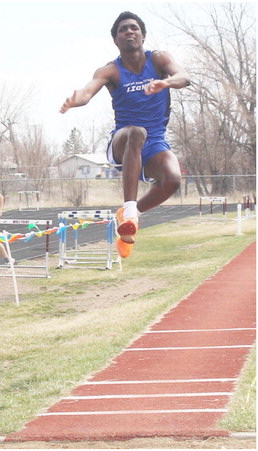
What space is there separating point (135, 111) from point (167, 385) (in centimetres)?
717

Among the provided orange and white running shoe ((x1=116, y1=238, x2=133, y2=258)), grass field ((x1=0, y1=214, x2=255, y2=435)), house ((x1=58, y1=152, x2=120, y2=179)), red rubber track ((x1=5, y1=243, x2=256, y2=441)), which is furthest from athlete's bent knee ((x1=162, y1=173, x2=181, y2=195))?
grass field ((x1=0, y1=214, x2=255, y2=435))

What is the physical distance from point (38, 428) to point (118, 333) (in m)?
5.48

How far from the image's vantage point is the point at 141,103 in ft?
14.0

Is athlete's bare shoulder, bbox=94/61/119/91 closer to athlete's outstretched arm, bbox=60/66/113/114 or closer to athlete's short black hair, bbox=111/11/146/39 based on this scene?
athlete's outstretched arm, bbox=60/66/113/114

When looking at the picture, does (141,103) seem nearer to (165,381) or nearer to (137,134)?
(137,134)

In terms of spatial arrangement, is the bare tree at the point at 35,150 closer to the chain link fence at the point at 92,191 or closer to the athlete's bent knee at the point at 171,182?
the athlete's bent knee at the point at 171,182

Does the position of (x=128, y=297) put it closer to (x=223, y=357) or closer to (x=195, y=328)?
(x=195, y=328)

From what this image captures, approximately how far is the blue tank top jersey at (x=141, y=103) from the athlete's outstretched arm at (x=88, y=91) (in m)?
0.08

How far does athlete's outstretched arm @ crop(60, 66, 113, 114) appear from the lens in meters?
3.94

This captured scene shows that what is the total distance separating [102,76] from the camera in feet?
13.6

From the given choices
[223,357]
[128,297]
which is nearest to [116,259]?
[128,297]

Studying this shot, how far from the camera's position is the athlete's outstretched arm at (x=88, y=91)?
394 centimetres

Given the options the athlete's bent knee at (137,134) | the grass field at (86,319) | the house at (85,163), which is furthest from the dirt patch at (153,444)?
the athlete's bent knee at (137,134)

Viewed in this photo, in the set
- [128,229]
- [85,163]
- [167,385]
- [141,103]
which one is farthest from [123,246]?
[85,163]
